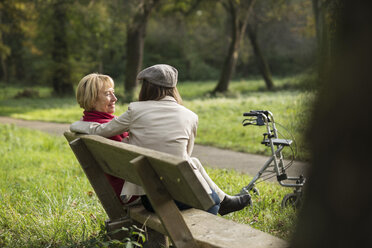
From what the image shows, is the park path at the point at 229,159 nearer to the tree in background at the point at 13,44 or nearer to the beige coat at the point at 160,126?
the beige coat at the point at 160,126

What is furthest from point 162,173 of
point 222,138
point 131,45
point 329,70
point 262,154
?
point 131,45

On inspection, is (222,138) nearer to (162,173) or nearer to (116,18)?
(162,173)

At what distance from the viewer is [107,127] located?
336 centimetres

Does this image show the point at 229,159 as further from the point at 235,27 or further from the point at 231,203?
the point at 235,27

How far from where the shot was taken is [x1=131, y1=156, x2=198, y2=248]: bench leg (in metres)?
2.47

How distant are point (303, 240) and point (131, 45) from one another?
63.6 feet

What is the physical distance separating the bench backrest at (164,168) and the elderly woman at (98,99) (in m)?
0.50

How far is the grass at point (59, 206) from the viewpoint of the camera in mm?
3795

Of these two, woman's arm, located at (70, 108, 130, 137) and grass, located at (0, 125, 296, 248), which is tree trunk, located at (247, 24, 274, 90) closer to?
grass, located at (0, 125, 296, 248)

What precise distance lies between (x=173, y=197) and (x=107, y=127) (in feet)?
3.46

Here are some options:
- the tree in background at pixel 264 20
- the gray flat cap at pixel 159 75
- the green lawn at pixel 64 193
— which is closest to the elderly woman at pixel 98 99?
the green lawn at pixel 64 193

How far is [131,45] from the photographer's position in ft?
67.2

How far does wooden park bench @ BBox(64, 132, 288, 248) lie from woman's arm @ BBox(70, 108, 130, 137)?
0.16 m

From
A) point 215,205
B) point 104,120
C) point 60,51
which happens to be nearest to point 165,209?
point 215,205
